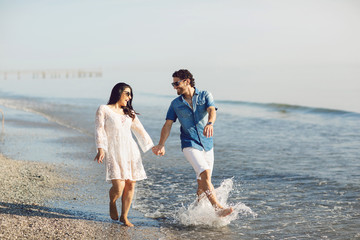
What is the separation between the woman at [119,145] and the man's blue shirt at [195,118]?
0.63 meters

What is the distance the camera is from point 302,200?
728 cm

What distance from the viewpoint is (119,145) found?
552 centimetres

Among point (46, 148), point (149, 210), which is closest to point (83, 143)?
point (46, 148)

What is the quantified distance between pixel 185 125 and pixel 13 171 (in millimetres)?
4017

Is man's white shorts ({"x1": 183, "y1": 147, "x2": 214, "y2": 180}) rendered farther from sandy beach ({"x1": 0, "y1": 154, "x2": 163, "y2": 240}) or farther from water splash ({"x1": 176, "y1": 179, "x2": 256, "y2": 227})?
sandy beach ({"x1": 0, "y1": 154, "x2": 163, "y2": 240})

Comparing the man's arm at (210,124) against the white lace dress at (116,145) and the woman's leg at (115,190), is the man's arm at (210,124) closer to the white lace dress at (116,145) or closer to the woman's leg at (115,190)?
the white lace dress at (116,145)

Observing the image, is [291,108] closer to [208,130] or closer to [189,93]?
[189,93]

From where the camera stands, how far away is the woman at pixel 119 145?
548 centimetres

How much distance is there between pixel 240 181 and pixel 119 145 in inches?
149

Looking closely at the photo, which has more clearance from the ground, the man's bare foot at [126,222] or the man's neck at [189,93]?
the man's neck at [189,93]

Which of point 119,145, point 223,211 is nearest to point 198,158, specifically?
point 223,211

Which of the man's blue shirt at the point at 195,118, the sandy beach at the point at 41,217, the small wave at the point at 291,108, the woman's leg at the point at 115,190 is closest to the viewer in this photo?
the sandy beach at the point at 41,217

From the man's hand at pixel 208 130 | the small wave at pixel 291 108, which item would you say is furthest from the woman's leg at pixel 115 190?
the small wave at pixel 291 108

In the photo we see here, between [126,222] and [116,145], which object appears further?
[126,222]
